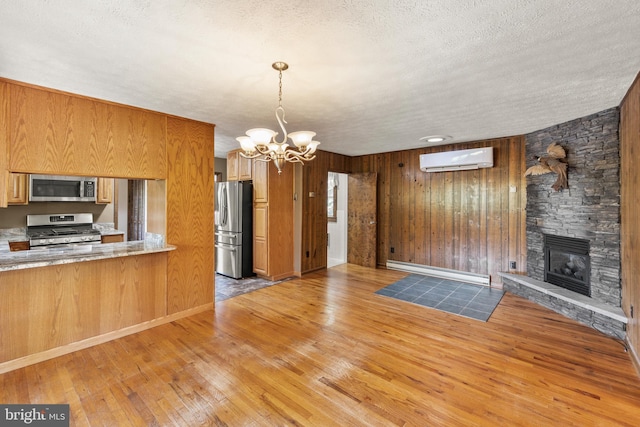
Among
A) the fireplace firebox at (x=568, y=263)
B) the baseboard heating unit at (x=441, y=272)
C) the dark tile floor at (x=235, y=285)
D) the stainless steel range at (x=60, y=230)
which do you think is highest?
the stainless steel range at (x=60, y=230)

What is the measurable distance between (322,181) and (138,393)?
4.37 meters

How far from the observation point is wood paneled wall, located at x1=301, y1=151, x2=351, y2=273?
5359 mm

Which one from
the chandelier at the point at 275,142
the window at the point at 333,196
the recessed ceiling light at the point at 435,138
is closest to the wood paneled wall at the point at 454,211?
the recessed ceiling light at the point at 435,138

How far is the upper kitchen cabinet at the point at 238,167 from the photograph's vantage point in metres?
5.18

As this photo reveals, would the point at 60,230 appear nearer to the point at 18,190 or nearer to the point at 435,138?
the point at 18,190

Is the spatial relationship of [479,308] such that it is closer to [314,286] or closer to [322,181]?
[314,286]

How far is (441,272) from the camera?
204 inches

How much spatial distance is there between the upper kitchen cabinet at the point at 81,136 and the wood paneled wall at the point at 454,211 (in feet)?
13.8

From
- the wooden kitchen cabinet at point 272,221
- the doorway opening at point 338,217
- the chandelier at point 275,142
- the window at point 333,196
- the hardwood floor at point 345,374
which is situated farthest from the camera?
the window at point 333,196

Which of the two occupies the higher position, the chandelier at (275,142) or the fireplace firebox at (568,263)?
the chandelier at (275,142)

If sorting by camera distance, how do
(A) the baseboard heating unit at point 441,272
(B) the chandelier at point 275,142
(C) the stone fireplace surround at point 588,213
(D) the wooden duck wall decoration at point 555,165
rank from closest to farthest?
1. (B) the chandelier at point 275,142
2. (C) the stone fireplace surround at point 588,213
3. (D) the wooden duck wall decoration at point 555,165
4. (A) the baseboard heating unit at point 441,272

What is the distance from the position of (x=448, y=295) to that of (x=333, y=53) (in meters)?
3.68

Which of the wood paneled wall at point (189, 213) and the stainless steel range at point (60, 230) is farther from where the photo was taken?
the stainless steel range at point (60, 230)

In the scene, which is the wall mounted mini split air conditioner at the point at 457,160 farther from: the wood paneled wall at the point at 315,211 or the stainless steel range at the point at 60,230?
the stainless steel range at the point at 60,230
